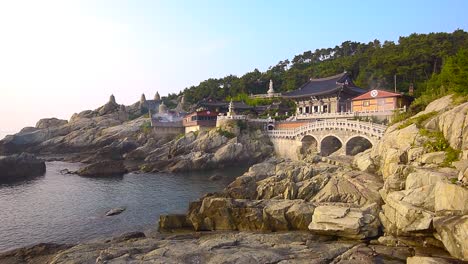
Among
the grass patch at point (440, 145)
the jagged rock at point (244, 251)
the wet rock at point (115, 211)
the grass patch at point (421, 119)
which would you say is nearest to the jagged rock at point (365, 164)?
the grass patch at point (421, 119)

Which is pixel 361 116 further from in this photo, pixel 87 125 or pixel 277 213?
pixel 87 125

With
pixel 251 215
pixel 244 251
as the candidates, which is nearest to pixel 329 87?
pixel 251 215

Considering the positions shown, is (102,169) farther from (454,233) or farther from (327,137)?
(454,233)

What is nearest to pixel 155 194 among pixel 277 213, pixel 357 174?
pixel 277 213

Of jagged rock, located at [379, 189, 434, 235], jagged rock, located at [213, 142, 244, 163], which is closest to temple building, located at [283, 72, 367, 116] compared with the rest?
jagged rock, located at [213, 142, 244, 163]

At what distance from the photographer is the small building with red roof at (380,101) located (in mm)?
42062

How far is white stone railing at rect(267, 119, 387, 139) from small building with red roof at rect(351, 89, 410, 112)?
5781 mm

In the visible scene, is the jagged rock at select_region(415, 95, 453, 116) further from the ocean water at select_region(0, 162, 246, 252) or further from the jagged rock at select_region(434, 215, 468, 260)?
the ocean water at select_region(0, 162, 246, 252)

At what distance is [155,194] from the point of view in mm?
37188

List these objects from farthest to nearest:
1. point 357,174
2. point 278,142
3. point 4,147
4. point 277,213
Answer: point 4,147, point 278,142, point 357,174, point 277,213

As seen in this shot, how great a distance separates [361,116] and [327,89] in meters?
16.2

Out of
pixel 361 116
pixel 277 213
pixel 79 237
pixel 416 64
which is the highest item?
pixel 416 64

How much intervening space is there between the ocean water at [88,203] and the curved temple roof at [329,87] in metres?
20.6

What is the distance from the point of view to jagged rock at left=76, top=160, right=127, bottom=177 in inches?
1967
